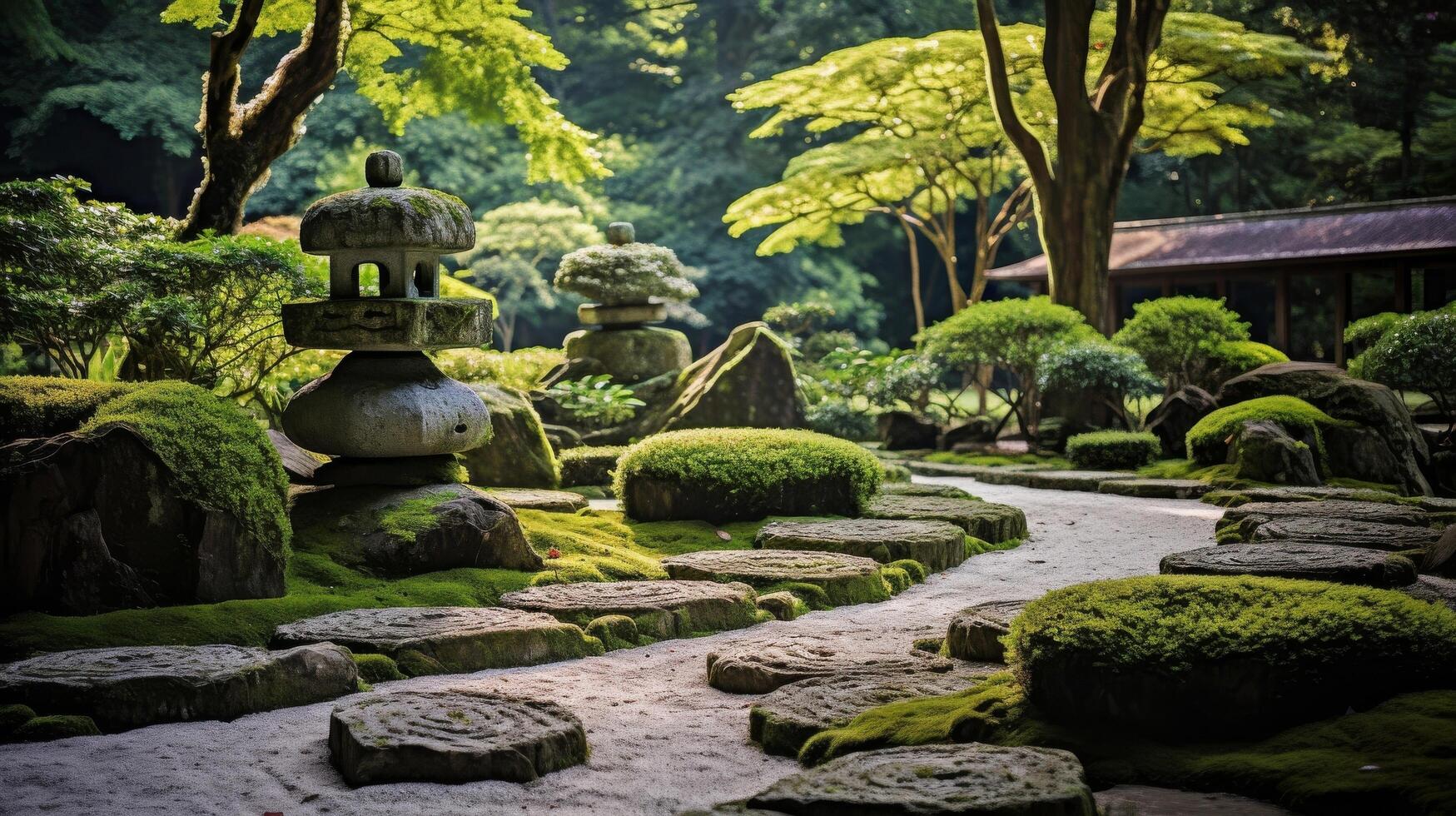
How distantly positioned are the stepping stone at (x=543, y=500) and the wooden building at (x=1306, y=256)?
13904 millimetres

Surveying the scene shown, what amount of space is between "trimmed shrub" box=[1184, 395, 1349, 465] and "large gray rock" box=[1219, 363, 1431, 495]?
0.60ft

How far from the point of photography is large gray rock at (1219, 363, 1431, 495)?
12133mm

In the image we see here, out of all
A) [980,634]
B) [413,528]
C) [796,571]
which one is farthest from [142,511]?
[980,634]

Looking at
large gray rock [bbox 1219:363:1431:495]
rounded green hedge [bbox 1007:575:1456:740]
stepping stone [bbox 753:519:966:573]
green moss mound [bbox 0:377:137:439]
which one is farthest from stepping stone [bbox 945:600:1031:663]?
large gray rock [bbox 1219:363:1431:495]

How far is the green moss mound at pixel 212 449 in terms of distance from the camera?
5.91m

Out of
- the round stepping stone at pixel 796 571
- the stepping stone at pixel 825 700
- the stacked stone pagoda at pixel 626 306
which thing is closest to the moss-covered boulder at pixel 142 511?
the round stepping stone at pixel 796 571

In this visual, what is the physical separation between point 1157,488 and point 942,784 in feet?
31.6

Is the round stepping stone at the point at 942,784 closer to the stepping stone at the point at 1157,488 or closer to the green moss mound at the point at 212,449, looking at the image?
the green moss mound at the point at 212,449

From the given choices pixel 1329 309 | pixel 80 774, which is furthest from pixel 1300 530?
pixel 1329 309

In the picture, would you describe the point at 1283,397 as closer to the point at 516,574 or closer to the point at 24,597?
the point at 516,574

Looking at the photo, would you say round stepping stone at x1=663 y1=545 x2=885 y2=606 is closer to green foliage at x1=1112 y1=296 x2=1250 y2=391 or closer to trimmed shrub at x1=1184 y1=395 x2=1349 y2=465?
trimmed shrub at x1=1184 y1=395 x2=1349 y2=465

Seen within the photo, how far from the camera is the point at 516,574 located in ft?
23.3

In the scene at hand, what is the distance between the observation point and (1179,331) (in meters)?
16.2

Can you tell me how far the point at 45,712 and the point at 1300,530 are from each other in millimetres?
6503
